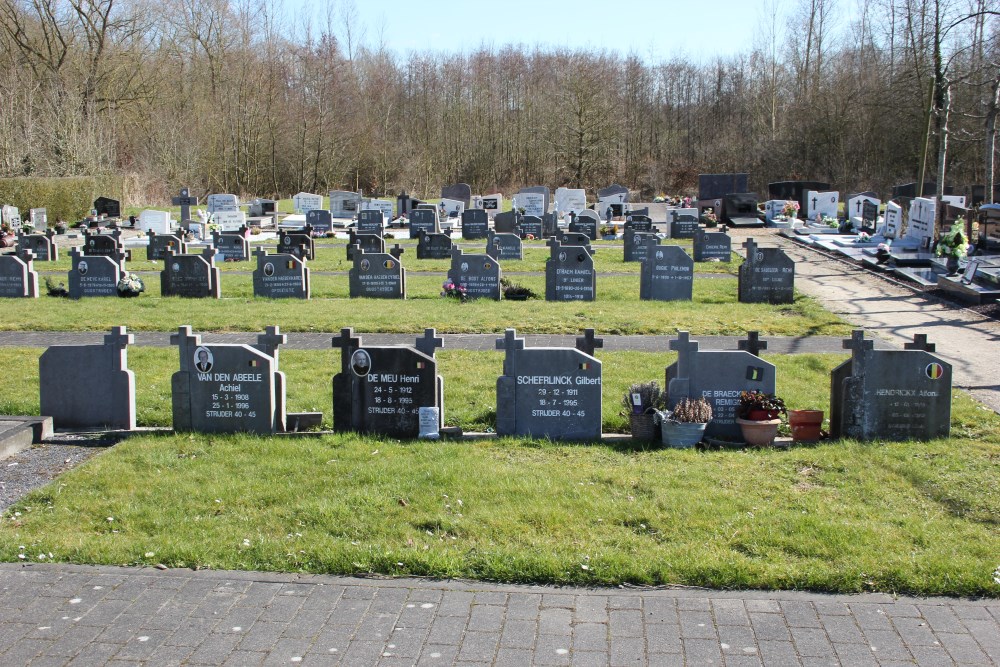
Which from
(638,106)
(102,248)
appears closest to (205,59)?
(638,106)

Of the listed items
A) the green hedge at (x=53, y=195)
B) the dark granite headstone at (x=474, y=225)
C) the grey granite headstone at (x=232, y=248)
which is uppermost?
the green hedge at (x=53, y=195)

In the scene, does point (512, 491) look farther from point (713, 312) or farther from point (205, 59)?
point (205, 59)

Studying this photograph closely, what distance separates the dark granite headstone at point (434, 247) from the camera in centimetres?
2648

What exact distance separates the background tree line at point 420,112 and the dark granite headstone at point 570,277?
2971cm

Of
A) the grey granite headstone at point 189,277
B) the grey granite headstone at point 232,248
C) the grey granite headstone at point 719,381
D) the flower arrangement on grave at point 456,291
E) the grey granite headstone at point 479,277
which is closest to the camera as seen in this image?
the grey granite headstone at point 719,381

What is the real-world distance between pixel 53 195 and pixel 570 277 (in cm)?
2800

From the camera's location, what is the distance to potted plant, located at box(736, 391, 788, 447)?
28.1ft

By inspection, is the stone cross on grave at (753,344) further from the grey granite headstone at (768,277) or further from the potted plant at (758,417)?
the grey granite headstone at (768,277)

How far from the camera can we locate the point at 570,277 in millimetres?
18375

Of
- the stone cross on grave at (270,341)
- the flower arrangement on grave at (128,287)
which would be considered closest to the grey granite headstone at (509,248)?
the flower arrangement on grave at (128,287)

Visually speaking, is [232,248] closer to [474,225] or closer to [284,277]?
[284,277]

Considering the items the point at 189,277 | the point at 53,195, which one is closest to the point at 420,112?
the point at 53,195

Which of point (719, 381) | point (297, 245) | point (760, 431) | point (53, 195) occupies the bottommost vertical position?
point (760, 431)

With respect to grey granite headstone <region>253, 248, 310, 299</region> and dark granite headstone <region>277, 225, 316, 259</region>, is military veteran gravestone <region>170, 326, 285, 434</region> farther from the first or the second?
dark granite headstone <region>277, 225, 316, 259</region>
